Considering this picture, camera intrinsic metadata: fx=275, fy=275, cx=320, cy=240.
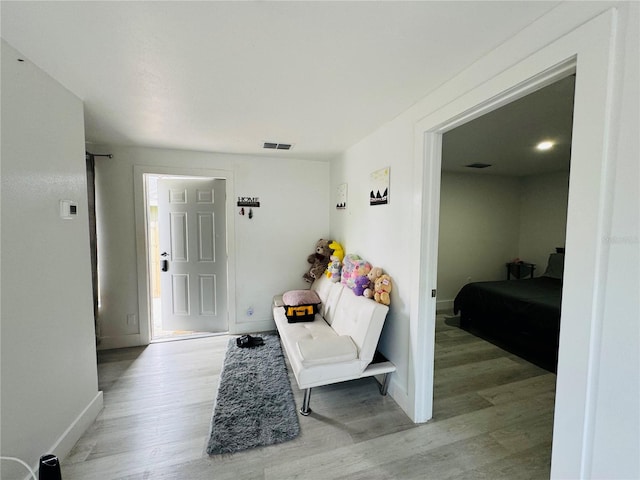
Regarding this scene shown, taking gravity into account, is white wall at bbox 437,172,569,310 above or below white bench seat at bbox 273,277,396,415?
above

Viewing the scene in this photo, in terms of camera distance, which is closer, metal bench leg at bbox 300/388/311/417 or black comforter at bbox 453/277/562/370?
metal bench leg at bbox 300/388/311/417

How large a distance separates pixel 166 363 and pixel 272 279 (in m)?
1.48

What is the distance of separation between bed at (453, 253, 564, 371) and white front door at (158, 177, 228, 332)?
3356 millimetres

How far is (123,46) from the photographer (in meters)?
1.34

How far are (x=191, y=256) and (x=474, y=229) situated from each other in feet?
15.0

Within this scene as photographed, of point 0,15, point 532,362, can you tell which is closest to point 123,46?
point 0,15

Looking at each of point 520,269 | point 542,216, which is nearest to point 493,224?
point 542,216

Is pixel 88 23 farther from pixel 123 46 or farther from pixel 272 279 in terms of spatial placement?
pixel 272 279

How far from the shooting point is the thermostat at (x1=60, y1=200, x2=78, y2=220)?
1693 mm

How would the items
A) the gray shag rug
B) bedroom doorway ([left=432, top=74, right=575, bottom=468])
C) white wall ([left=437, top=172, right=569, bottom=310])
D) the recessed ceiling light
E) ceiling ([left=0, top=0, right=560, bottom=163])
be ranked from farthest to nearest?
white wall ([left=437, top=172, right=569, bottom=310])
the recessed ceiling light
bedroom doorway ([left=432, top=74, right=575, bottom=468])
the gray shag rug
ceiling ([left=0, top=0, right=560, bottom=163])

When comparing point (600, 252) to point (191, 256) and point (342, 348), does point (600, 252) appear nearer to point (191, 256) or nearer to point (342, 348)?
point (342, 348)

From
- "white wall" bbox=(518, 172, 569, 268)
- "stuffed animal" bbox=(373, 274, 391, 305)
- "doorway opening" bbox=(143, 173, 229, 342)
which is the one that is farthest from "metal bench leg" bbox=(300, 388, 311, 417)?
"white wall" bbox=(518, 172, 569, 268)

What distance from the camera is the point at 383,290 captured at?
7.52 ft

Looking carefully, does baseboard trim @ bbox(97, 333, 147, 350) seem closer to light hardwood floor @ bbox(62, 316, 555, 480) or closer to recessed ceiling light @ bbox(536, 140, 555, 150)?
light hardwood floor @ bbox(62, 316, 555, 480)
